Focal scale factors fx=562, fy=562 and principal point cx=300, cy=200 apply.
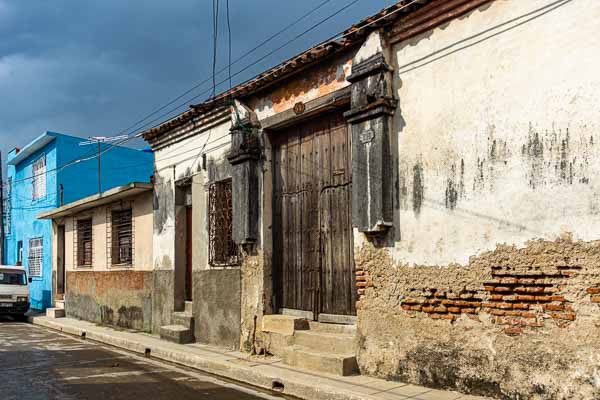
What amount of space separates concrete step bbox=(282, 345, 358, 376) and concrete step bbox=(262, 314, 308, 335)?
36 cm

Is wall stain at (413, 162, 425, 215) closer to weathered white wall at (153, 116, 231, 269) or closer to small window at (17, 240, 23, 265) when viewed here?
weathered white wall at (153, 116, 231, 269)

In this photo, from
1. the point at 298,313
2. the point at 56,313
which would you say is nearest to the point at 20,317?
the point at 56,313

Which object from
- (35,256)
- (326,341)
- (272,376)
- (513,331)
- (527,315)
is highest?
(35,256)

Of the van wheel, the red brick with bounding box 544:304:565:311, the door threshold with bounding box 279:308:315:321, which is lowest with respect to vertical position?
the van wheel

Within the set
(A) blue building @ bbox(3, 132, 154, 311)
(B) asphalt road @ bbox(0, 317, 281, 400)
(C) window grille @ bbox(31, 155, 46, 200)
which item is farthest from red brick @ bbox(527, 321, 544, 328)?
(C) window grille @ bbox(31, 155, 46, 200)

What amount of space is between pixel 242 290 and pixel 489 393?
486cm

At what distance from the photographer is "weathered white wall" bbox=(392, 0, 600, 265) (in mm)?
Answer: 5141

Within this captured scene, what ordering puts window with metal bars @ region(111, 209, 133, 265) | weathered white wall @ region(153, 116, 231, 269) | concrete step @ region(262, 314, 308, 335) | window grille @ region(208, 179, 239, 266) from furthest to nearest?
window with metal bars @ region(111, 209, 133, 265)
weathered white wall @ region(153, 116, 231, 269)
window grille @ region(208, 179, 239, 266)
concrete step @ region(262, 314, 308, 335)

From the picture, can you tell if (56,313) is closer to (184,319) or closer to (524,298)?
(184,319)

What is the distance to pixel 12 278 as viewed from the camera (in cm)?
1848

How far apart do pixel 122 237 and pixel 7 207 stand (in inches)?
576

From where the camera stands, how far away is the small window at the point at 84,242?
1689 centimetres

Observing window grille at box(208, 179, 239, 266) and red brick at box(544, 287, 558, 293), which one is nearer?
red brick at box(544, 287, 558, 293)

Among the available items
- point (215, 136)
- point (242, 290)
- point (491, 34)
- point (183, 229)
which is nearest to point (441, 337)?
point (491, 34)
